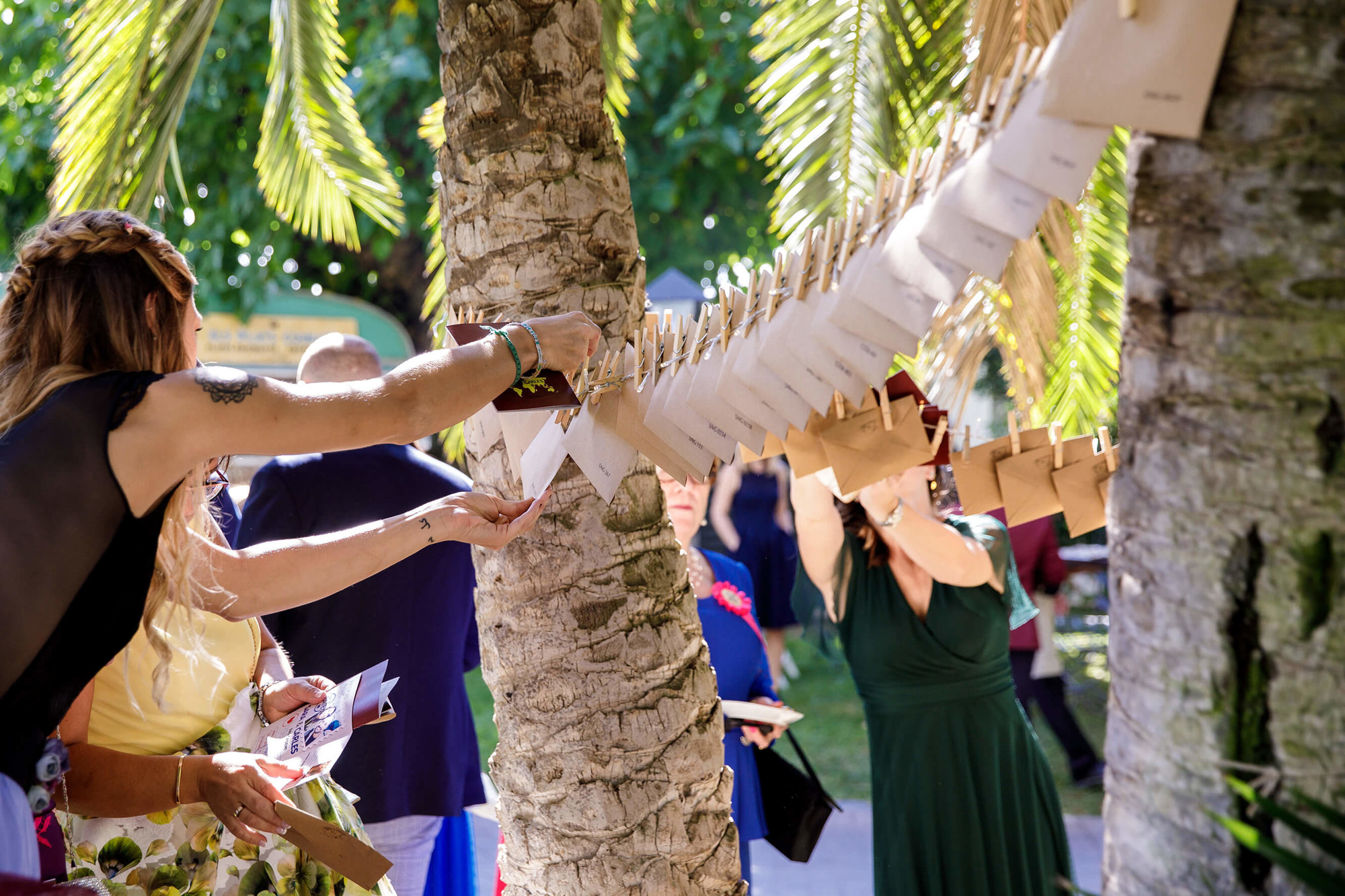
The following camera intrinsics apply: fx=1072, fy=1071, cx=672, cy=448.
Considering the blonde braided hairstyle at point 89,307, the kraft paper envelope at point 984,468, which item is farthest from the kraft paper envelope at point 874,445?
the blonde braided hairstyle at point 89,307

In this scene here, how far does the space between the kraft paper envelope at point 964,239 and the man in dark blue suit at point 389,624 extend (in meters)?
1.86

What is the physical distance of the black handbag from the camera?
2.94 metres

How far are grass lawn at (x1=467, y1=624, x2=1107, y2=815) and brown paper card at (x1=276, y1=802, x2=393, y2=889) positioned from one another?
3.16 metres

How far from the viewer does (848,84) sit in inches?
141

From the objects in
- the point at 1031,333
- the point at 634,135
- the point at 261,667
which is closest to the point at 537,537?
the point at 261,667

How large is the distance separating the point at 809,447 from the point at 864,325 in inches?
21.7

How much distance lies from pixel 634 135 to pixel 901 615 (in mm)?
5894

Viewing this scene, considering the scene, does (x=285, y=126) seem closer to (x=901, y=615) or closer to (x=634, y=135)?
(x=901, y=615)

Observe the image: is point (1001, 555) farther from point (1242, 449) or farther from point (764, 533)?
point (764, 533)

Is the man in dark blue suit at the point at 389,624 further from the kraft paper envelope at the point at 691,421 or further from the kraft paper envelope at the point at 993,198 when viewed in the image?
the kraft paper envelope at the point at 993,198

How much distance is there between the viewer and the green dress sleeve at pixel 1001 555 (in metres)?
2.88

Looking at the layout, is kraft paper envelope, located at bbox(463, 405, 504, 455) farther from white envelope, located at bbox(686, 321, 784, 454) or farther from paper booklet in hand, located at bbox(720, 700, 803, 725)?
paper booklet in hand, located at bbox(720, 700, 803, 725)

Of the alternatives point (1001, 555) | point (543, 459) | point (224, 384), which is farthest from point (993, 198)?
point (1001, 555)

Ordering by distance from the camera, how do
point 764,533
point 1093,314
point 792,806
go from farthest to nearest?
point 764,533 → point 1093,314 → point 792,806
